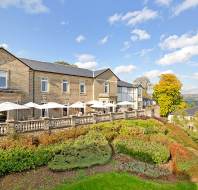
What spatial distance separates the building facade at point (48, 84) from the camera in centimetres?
2445

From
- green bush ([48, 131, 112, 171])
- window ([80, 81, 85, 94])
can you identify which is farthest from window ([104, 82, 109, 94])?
green bush ([48, 131, 112, 171])

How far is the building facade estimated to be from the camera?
80.2ft

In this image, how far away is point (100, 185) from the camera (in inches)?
427

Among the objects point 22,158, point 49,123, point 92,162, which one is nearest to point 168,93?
point 49,123

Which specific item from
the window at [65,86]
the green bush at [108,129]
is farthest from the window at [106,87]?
the green bush at [108,129]

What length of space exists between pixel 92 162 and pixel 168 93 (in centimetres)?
5051

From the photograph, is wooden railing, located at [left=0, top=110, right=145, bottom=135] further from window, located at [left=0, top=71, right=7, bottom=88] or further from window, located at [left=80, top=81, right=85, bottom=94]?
window, located at [left=80, top=81, right=85, bottom=94]

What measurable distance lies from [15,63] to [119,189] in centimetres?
1962

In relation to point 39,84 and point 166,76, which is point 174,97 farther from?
point 39,84

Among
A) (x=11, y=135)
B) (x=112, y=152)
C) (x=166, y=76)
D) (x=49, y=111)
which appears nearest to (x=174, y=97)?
(x=166, y=76)

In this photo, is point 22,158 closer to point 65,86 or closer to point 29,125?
point 29,125

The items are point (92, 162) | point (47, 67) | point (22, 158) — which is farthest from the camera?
point (47, 67)

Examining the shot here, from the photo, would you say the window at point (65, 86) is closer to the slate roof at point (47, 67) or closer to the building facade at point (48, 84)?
the building facade at point (48, 84)

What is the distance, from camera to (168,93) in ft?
197
